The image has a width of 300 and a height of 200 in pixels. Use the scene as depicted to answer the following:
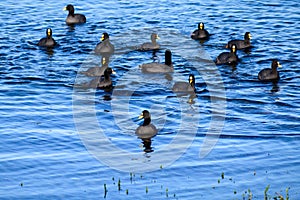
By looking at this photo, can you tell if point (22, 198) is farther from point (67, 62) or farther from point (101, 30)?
point (101, 30)

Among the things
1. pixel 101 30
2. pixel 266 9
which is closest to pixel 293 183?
pixel 101 30

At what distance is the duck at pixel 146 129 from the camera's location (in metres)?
21.7

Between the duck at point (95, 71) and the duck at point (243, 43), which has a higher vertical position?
the duck at point (243, 43)

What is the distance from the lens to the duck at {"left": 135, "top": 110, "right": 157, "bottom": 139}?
2170 cm

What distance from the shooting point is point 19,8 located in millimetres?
40156

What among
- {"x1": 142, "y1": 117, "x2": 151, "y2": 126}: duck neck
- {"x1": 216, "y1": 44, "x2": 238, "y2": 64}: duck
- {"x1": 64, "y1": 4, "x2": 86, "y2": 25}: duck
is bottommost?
{"x1": 142, "y1": 117, "x2": 151, "y2": 126}: duck neck

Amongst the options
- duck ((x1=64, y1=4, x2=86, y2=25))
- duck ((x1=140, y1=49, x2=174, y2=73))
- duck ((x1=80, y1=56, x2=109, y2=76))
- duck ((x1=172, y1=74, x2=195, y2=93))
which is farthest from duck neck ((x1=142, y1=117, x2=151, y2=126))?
duck ((x1=64, y1=4, x2=86, y2=25))

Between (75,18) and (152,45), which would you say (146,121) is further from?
(75,18)

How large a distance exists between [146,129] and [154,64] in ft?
26.1

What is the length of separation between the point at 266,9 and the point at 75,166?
73.9 feet

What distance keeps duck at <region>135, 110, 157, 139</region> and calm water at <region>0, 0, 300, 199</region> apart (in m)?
0.26

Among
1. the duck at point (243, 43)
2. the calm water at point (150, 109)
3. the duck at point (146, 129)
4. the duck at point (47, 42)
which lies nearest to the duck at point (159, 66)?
the calm water at point (150, 109)

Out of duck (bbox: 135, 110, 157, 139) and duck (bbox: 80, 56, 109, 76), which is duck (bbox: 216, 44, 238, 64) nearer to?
duck (bbox: 80, 56, 109, 76)

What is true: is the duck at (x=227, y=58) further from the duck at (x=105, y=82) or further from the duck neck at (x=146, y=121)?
the duck neck at (x=146, y=121)
